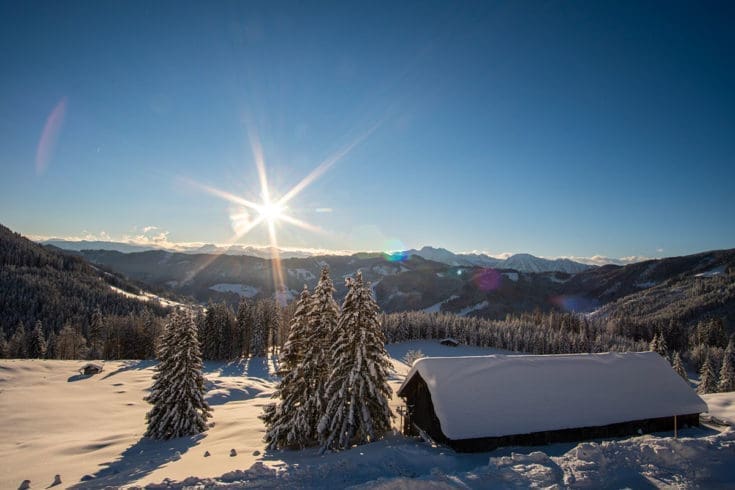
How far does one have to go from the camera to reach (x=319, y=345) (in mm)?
22922

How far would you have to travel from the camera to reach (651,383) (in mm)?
22812

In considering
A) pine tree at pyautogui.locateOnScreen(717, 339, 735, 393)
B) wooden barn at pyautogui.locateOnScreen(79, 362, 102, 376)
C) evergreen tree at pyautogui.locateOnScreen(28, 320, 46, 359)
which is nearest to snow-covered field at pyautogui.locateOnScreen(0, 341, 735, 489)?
wooden barn at pyautogui.locateOnScreen(79, 362, 102, 376)

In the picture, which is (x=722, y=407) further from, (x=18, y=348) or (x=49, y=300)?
(x=49, y=300)

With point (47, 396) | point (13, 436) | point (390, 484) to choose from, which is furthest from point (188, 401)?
point (47, 396)

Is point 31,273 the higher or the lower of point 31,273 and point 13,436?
the higher

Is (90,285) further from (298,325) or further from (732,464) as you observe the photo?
(732,464)

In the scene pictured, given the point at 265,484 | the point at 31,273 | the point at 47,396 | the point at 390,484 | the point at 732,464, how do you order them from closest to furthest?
the point at 390,484 < the point at 265,484 < the point at 732,464 < the point at 47,396 < the point at 31,273

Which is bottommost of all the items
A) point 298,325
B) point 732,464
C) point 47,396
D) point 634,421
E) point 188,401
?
point 47,396

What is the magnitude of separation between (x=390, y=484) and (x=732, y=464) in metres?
12.9

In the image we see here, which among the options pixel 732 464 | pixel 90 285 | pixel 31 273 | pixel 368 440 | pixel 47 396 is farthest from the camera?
pixel 90 285

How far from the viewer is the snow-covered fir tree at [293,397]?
71.5 feet

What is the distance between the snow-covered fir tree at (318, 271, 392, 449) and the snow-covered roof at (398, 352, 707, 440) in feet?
9.61

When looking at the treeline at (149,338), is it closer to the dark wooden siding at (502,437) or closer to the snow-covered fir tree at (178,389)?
the snow-covered fir tree at (178,389)

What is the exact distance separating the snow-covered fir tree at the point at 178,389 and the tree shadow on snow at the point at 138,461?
3.59 ft
